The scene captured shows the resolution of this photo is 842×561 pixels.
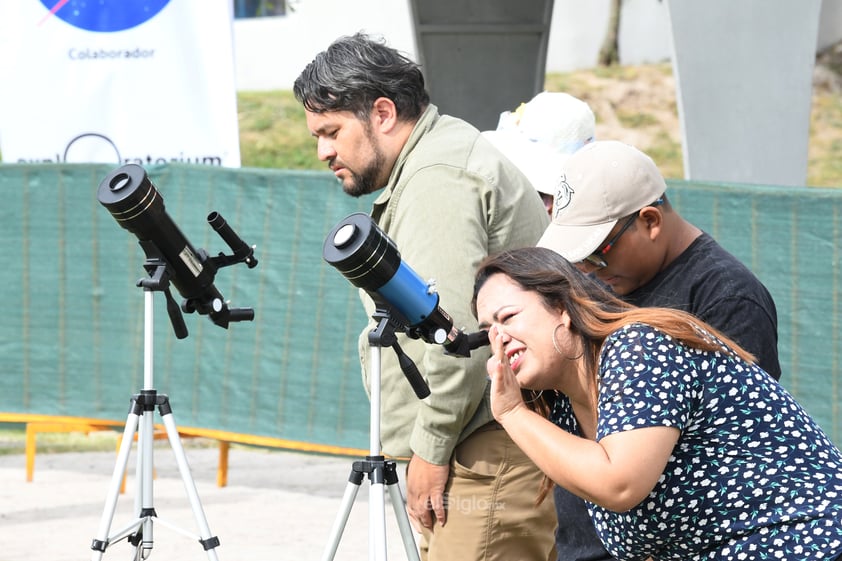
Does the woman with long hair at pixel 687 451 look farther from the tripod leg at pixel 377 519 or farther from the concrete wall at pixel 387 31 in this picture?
the concrete wall at pixel 387 31

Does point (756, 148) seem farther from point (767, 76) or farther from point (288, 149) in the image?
point (288, 149)

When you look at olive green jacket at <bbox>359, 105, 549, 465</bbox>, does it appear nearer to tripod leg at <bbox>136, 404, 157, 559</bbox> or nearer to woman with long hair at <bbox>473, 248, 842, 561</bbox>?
woman with long hair at <bbox>473, 248, 842, 561</bbox>

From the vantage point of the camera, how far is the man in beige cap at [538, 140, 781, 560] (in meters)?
2.56

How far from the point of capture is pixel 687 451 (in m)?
2.13

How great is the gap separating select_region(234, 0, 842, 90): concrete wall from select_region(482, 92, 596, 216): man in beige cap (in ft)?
50.3

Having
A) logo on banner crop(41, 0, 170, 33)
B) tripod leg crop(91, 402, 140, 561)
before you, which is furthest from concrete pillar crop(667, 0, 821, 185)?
tripod leg crop(91, 402, 140, 561)

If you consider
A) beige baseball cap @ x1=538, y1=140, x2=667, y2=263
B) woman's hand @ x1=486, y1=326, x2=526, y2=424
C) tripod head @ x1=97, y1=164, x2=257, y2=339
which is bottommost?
tripod head @ x1=97, y1=164, x2=257, y2=339

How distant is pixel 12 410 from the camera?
24.7 ft

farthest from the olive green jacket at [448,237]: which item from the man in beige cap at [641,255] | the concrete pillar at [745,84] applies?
the concrete pillar at [745,84]

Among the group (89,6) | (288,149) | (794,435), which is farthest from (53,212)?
(288,149)

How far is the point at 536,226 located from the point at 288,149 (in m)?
16.1

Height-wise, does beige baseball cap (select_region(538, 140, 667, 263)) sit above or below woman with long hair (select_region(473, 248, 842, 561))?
above

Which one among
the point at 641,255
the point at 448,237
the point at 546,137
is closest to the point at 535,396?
the point at 641,255

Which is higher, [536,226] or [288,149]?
[536,226]
